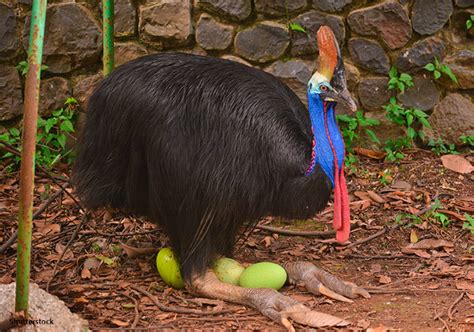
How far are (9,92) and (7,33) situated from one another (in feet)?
0.97

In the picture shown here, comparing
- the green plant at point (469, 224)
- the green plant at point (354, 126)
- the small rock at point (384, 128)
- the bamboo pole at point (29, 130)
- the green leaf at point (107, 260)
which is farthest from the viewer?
the small rock at point (384, 128)

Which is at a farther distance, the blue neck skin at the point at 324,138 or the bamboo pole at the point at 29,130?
the blue neck skin at the point at 324,138

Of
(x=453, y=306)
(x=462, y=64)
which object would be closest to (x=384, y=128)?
(x=462, y=64)

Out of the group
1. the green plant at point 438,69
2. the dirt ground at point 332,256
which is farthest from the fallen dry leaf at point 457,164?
the green plant at point 438,69

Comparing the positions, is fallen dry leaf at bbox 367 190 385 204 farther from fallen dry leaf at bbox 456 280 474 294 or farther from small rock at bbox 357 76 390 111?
fallen dry leaf at bbox 456 280 474 294

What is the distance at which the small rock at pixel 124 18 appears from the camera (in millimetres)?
4016

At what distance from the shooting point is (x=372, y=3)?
162 inches

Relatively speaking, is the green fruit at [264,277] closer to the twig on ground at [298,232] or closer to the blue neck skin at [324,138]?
the blue neck skin at [324,138]

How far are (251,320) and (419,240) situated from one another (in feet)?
3.49

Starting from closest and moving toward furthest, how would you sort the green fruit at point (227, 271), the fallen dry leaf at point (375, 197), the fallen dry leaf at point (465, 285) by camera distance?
the fallen dry leaf at point (465, 285) < the green fruit at point (227, 271) < the fallen dry leaf at point (375, 197)

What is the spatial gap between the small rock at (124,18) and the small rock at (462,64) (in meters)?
1.62

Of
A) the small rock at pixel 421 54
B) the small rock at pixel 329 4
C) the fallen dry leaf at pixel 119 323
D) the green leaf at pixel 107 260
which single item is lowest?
the green leaf at pixel 107 260

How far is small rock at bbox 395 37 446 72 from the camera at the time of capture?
414 centimetres

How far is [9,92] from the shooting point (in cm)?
406
